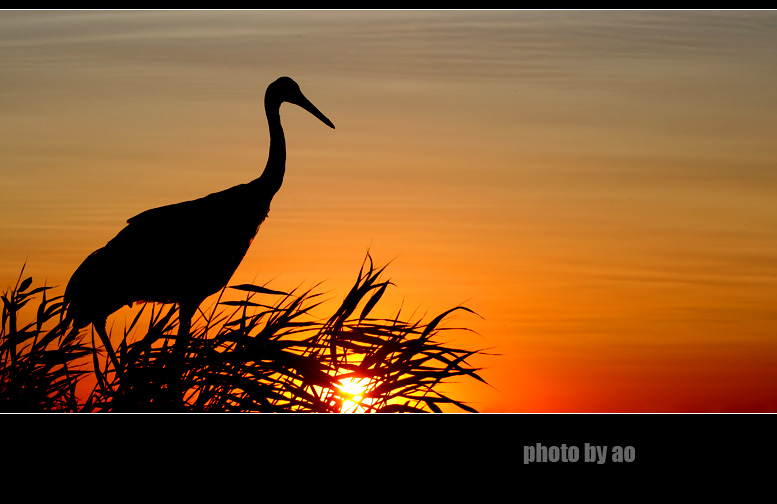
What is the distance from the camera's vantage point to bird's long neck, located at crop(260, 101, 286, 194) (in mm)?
6035

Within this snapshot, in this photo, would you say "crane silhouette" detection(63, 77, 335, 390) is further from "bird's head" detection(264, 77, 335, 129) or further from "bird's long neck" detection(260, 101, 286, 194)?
"bird's head" detection(264, 77, 335, 129)

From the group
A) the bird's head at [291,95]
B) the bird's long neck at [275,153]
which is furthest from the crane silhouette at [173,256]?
the bird's head at [291,95]

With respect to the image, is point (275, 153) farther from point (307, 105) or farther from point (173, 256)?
point (173, 256)

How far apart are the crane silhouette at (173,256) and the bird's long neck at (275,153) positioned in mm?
172

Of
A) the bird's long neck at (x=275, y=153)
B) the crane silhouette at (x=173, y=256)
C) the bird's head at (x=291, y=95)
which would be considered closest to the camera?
the crane silhouette at (x=173, y=256)

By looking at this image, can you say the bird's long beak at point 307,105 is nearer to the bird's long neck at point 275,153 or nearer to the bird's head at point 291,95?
the bird's head at point 291,95

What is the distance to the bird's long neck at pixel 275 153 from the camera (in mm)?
6035

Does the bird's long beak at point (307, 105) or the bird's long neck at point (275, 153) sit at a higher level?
the bird's long beak at point (307, 105)

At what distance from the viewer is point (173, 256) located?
5680 millimetres

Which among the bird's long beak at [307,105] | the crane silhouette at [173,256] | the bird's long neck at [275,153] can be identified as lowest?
the crane silhouette at [173,256]

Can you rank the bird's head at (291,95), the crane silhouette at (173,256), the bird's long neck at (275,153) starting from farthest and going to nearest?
the bird's head at (291,95), the bird's long neck at (275,153), the crane silhouette at (173,256)
